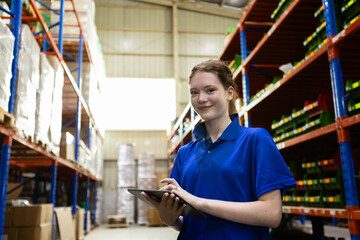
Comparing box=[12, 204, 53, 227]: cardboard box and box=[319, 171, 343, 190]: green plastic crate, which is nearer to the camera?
box=[319, 171, 343, 190]: green plastic crate

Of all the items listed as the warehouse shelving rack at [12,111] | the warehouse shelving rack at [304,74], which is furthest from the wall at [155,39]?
the warehouse shelving rack at [304,74]

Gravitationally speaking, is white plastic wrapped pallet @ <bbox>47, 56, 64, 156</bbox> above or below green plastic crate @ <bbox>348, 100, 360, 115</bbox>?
above

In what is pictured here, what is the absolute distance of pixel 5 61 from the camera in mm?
3436

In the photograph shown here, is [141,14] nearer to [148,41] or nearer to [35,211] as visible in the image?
[148,41]

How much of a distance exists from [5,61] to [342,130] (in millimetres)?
3401

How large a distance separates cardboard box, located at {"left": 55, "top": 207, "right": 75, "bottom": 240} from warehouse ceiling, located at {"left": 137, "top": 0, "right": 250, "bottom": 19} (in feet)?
42.3

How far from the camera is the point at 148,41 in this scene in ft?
54.5

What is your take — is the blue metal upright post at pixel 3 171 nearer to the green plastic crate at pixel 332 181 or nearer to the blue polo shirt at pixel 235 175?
the blue polo shirt at pixel 235 175

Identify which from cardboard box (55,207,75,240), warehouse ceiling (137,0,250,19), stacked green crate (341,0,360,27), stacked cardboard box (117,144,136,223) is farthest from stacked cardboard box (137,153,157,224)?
stacked green crate (341,0,360,27)

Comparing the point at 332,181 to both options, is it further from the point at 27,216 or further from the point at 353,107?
the point at 27,216

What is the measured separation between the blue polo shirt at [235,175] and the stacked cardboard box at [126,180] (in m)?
12.0

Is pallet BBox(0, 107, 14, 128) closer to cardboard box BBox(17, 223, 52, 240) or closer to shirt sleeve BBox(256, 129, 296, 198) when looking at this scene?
cardboard box BBox(17, 223, 52, 240)

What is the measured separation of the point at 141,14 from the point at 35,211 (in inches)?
544

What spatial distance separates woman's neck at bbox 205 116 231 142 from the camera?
1591 millimetres
